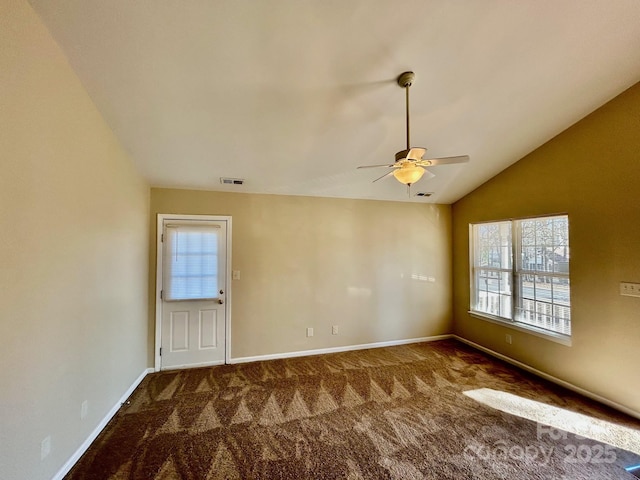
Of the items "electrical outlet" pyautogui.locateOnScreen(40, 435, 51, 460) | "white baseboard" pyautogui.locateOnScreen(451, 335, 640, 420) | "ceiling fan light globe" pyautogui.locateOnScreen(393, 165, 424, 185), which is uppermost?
"ceiling fan light globe" pyautogui.locateOnScreen(393, 165, 424, 185)

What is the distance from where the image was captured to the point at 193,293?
3.58 meters

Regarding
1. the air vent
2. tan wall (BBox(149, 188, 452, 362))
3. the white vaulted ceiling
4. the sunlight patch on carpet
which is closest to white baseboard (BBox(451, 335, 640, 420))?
the sunlight patch on carpet

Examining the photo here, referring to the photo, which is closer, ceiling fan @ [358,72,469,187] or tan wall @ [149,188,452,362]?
ceiling fan @ [358,72,469,187]

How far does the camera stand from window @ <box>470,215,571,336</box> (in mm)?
3180

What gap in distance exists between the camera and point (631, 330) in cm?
253

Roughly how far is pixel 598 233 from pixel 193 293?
15.8 ft

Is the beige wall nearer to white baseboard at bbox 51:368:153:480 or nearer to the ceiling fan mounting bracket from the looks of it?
white baseboard at bbox 51:368:153:480

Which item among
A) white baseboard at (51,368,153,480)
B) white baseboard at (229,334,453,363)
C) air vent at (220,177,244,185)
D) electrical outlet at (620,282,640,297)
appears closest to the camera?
white baseboard at (51,368,153,480)

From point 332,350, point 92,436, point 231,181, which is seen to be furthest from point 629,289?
point 92,436

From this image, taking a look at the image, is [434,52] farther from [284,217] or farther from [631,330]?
[631,330]

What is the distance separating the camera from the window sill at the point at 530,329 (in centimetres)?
306

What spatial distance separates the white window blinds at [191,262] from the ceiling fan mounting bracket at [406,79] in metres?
2.86

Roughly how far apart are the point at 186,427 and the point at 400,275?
11.6ft

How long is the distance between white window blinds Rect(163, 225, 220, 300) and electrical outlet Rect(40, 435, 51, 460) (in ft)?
6.25
